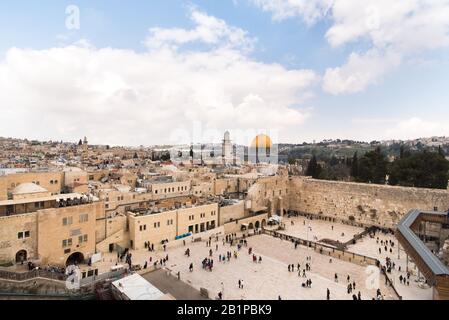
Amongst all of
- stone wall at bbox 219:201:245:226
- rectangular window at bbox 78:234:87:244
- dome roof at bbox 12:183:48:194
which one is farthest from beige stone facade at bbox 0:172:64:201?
stone wall at bbox 219:201:245:226

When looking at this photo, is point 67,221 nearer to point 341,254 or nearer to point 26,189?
point 26,189

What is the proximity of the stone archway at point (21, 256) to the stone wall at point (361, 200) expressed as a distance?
30.3 meters

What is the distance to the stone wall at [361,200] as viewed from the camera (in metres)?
30.7

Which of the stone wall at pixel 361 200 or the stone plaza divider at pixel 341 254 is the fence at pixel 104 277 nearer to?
the stone plaza divider at pixel 341 254

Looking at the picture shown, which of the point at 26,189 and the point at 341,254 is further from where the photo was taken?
the point at 341,254

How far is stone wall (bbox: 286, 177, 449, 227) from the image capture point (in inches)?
1208

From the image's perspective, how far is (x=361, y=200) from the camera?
34906 millimetres

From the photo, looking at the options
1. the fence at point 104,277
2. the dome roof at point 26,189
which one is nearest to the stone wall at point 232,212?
the fence at point 104,277

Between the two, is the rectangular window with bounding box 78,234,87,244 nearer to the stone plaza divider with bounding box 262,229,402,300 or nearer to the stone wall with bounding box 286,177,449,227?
the stone plaza divider with bounding box 262,229,402,300

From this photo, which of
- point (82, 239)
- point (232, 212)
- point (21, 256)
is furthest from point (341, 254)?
point (21, 256)

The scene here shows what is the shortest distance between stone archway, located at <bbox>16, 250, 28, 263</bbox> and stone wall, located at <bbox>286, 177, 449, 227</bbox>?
99.5 feet

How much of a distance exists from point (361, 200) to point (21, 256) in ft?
105
